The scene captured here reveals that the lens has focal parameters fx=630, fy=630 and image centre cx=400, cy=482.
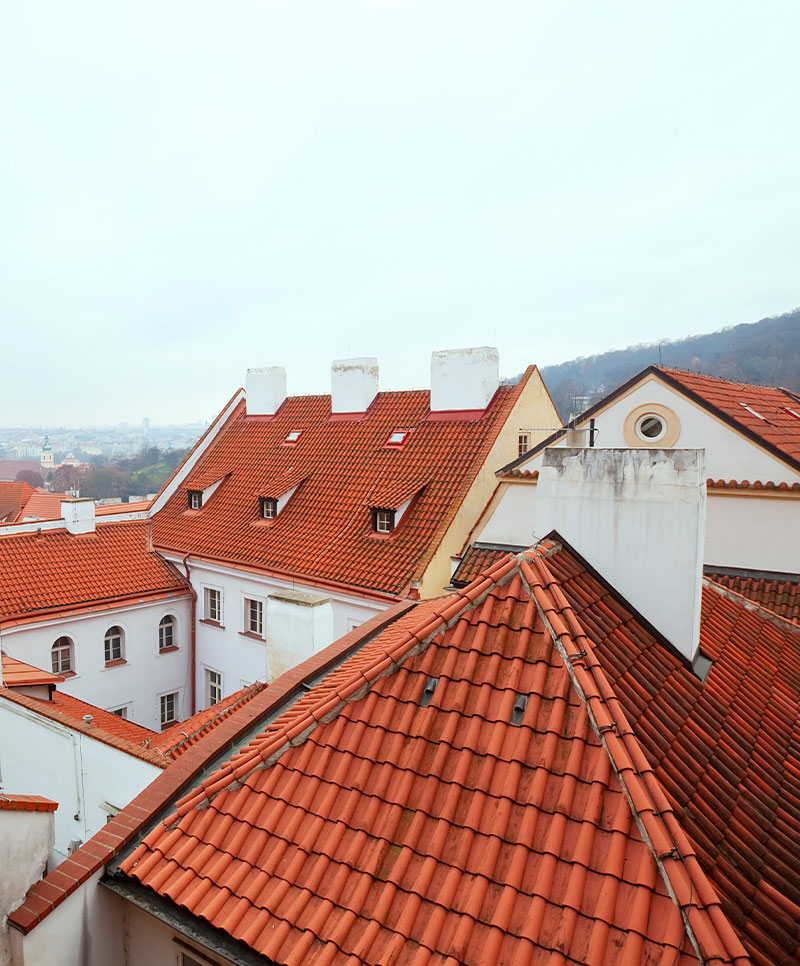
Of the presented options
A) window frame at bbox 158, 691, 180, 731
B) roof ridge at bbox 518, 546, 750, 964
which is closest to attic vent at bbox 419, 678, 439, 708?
roof ridge at bbox 518, 546, 750, 964

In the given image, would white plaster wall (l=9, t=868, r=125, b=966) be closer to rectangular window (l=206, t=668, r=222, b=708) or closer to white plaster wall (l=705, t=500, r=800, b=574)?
white plaster wall (l=705, t=500, r=800, b=574)

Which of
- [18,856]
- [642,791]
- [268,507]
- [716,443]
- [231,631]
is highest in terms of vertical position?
[716,443]

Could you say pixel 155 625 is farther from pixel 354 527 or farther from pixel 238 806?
pixel 238 806

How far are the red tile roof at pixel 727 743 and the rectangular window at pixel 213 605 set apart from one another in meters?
13.7

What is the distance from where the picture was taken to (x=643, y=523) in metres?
6.09

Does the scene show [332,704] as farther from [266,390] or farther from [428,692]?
[266,390]

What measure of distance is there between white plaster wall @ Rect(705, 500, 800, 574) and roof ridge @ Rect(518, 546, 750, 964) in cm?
831

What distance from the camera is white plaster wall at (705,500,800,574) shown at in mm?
11219

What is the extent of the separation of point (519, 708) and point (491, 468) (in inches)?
451

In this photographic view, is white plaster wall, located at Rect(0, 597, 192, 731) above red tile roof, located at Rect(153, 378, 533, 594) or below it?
below

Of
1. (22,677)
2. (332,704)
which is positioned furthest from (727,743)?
(22,677)

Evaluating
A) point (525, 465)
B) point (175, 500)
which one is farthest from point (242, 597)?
point (525, 465)

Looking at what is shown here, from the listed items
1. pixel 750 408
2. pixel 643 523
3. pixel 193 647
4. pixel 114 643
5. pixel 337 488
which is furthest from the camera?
pixel 193 647

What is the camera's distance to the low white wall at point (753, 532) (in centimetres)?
1122
